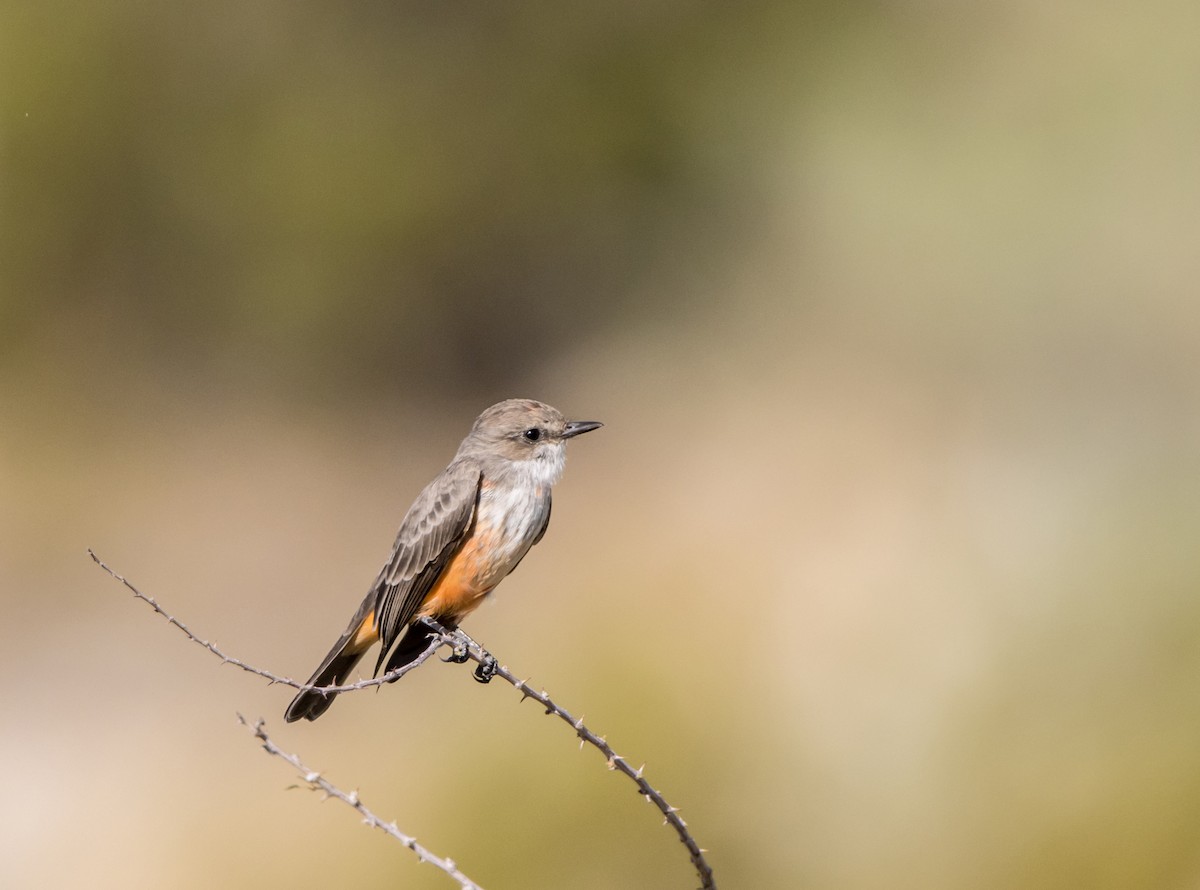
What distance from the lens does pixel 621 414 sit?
43.1 ft

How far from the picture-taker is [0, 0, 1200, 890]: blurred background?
27.7 feet

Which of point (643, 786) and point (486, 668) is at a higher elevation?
point (486, 668)

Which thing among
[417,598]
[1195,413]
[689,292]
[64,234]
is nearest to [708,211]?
[689,292]

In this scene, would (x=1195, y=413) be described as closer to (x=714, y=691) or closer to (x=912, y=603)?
(x=912, y=603)

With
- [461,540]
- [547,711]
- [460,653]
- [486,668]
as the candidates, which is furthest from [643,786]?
[461,540]

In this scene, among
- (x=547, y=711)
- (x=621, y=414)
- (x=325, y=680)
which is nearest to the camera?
(x=547, y=711)

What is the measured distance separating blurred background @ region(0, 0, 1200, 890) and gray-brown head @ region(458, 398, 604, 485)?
2.98 m

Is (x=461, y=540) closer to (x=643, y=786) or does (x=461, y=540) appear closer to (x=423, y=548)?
(x=423, y=548)

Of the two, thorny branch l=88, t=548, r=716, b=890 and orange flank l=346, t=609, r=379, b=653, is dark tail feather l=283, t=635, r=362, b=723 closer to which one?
orange flank l=346, t=609, r=379, b=653

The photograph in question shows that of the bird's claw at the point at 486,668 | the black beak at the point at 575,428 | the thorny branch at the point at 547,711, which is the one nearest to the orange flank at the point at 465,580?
the bird's claw at the point at 486,668

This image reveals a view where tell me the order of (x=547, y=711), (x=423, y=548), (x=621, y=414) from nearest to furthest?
(x=547, y=711) < (x=423, y=548) < (x=621, y=414)

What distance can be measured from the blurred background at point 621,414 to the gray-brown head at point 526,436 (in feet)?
9.77

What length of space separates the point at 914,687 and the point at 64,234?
28.4 ft

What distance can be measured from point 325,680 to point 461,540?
106 centimetres
